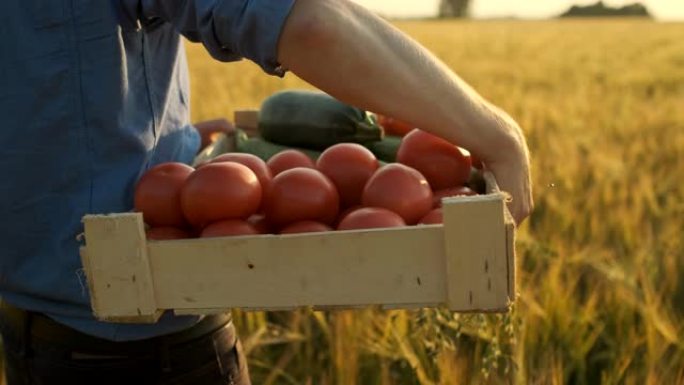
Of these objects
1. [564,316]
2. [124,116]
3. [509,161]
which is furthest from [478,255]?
[564,316]

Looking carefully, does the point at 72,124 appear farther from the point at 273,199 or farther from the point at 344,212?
the point at 344,212

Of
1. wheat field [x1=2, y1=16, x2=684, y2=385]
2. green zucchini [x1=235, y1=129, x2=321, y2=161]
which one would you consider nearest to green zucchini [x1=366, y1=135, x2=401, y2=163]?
green zucchini [x1=235, y1=129, x2=321, y2=161]

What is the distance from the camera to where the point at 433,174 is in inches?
53.9

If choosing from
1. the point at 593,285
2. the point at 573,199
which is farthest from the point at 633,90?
the point at 593,285

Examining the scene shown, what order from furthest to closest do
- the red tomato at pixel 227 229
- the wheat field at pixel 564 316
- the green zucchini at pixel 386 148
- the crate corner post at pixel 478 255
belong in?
the wheat field at pixel 564 316 → the green zucchini at pixel 386 148 → the red tomato at pixel 227 229 → the crate corner post at pixel 478 255

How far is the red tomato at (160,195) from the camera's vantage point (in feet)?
4.01

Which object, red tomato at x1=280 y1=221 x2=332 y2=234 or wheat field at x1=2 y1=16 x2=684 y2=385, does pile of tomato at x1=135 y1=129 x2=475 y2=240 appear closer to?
red tomato at x1=280 y1=221 x2=332 y2=234

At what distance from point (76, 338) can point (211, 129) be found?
2.22 ft

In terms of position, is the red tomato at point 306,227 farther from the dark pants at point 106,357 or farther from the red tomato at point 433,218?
the dark pants at point 106,357

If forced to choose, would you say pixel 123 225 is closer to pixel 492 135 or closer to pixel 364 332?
pixel 492 135

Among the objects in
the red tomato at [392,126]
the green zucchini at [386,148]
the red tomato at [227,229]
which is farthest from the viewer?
the red tomato at [392,126]

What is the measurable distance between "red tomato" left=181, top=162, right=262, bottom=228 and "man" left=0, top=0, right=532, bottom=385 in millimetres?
146

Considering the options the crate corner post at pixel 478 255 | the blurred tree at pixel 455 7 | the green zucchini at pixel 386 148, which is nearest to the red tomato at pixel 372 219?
the crate corner post at pixel 478 255

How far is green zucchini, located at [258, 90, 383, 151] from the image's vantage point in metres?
1.80
